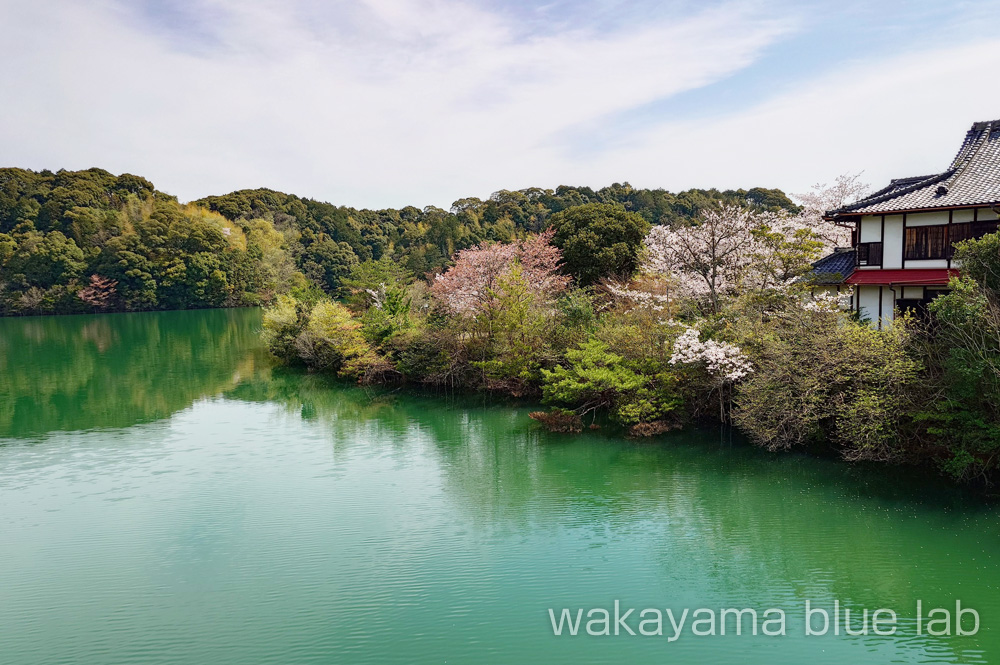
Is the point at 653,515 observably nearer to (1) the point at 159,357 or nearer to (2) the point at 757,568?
(2) the point at 757,568

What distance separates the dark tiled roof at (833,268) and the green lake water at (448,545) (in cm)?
441

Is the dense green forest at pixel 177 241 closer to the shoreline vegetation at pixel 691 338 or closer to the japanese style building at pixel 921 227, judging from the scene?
the shoreline vegetation at pixel 691 338

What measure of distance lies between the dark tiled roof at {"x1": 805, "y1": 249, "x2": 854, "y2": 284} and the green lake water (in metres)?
4.41

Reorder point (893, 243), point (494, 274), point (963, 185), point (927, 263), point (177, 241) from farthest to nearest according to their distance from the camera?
point (177, 241) → point (494, 274) → point (893, 243) → point (927, 263) → point (963, 185)

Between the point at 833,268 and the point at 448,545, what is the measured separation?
38.0ft

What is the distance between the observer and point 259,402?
19.6 m

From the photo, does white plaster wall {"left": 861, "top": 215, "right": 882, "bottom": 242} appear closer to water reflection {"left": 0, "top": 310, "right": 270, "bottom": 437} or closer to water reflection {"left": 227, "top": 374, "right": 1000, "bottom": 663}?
water reflection {"left": 227, "top": 374, "right": 1000, "bottom": 663}

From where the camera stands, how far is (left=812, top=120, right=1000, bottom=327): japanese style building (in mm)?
Answer: 12578

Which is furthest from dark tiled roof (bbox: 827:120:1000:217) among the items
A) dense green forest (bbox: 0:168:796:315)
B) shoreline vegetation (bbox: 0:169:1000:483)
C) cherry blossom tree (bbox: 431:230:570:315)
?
dense green forest (bbox: 0:168:796:315)

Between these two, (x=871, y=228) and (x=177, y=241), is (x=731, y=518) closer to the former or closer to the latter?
(x=871, y=228)

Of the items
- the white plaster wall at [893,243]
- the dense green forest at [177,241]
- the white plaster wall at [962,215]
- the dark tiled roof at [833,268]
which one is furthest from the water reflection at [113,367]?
the white plaster wall at [962,215]

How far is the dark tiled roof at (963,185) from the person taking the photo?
12484 mm

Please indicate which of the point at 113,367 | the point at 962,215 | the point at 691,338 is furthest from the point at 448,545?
the point at 113,367

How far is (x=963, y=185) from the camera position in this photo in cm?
1289
